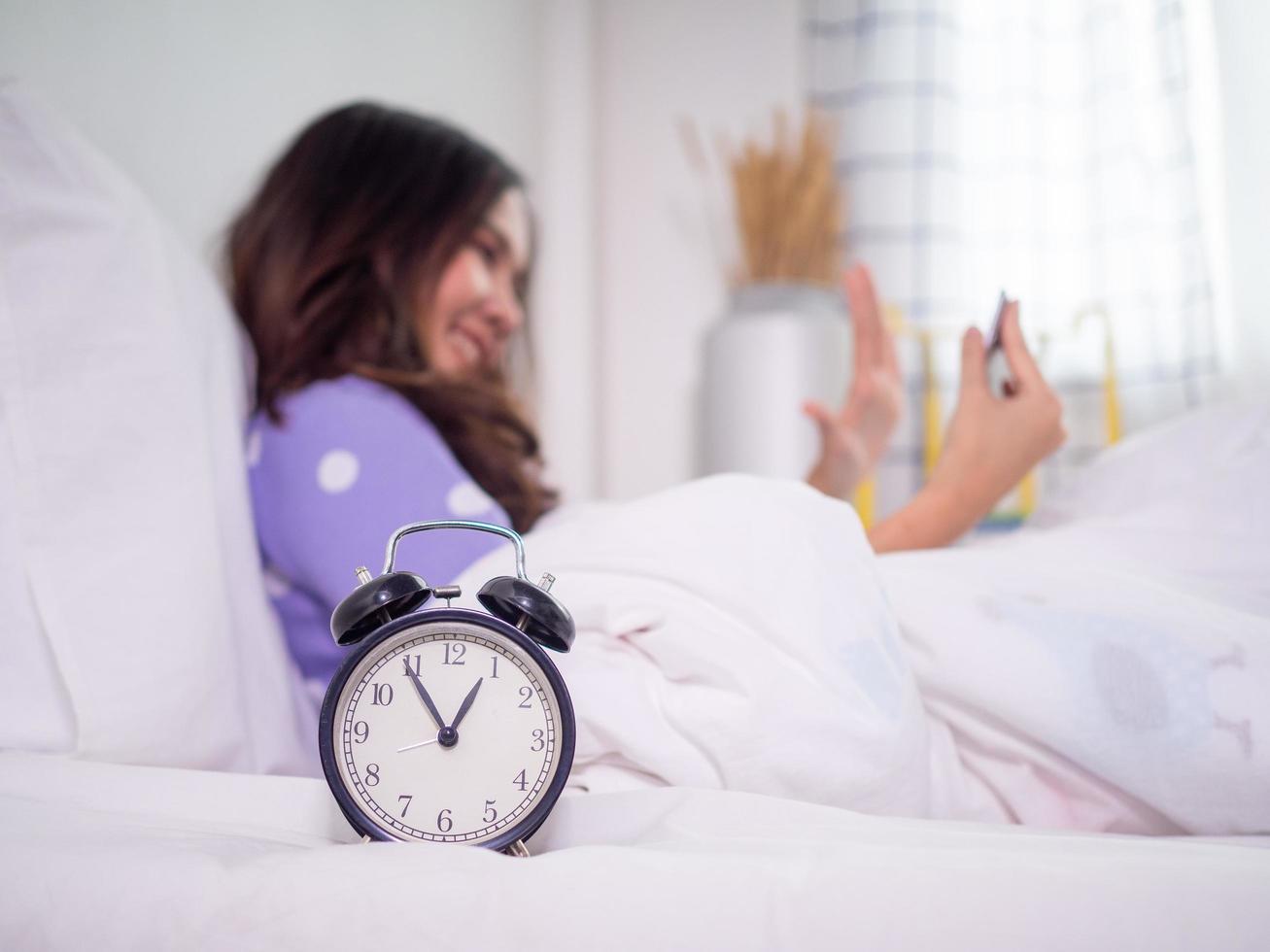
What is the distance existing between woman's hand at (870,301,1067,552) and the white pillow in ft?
1.97

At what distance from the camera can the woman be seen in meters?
0.78

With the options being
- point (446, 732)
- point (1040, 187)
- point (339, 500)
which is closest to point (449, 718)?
point (446, 732)

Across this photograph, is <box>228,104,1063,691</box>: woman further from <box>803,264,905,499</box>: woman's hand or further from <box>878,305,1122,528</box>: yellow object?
<box>878,305,1122,528</box>: yellow object

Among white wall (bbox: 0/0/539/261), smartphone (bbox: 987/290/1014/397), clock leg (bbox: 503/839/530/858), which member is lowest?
clock leg (bbox: 503/839/530/858)

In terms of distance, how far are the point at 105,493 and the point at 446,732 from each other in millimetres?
337

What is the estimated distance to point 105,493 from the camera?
1.92ft

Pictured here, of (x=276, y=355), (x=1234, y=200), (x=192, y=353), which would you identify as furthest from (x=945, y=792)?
(x=1234, y=200)

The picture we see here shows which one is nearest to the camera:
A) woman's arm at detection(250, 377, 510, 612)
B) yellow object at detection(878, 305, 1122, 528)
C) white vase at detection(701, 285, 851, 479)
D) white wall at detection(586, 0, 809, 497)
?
woman's arm at detection(250, 377, 510, 612)

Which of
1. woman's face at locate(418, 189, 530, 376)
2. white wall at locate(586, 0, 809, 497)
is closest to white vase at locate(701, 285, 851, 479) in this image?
white wall at locate(586, 0, 809, 497)

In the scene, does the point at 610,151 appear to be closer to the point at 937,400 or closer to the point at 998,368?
the point at 937,400

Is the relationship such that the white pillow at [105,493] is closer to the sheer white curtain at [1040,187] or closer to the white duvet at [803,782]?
the white duvet at [803,782]

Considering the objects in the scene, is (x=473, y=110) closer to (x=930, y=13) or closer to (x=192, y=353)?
(x=930, y=13)

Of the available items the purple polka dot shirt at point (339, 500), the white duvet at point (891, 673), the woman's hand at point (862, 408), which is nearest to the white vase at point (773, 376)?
the woman's hand at point (862, 408)

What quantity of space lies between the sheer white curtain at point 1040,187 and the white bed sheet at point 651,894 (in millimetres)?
1566
